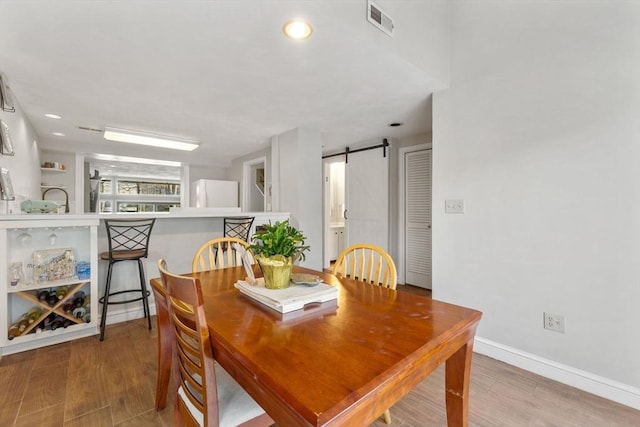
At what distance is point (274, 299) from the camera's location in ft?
3.72

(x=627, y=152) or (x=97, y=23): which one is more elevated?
(x=97, y=23)

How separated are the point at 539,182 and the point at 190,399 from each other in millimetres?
2416

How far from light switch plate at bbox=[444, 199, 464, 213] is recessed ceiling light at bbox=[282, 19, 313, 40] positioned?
1723 mm

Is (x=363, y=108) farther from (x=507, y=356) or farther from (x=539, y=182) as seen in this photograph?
(x=507, y=356)

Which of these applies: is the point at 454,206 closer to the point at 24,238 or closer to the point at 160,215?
the point at 160,215

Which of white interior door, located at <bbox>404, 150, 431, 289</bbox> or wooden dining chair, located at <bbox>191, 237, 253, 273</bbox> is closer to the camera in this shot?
wooden dining chair, located at <bbox>191, 237, 253, 273</bbox>

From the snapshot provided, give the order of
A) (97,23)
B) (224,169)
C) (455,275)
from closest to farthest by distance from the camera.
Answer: (97,23) < (455,275) < (224,169)

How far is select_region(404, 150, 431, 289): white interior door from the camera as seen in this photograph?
4.03 m

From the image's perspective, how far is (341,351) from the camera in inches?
33.0

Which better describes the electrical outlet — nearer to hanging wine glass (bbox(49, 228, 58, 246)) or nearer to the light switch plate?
the light switch plate

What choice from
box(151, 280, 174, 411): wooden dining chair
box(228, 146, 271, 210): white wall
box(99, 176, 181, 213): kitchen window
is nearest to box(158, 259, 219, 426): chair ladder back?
box(151, 280, 174, 411): wooden dining chair

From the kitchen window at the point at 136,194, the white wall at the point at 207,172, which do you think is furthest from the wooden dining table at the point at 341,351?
the kitchen window at the point at 136,194

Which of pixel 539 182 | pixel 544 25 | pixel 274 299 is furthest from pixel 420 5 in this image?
pixel 274 299

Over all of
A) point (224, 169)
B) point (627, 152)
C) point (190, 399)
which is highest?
point (224, 169)
